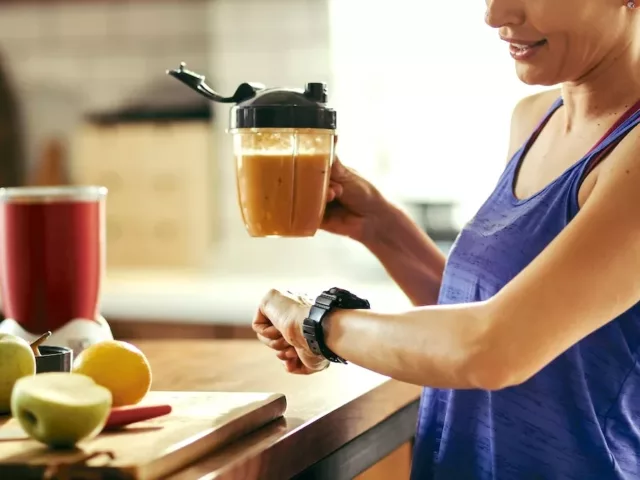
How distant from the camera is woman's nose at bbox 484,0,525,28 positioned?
112 cm

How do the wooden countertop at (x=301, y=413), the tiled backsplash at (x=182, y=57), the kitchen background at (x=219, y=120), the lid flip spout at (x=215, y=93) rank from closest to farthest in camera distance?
the wooden countertop at (x=301, y=413) < the lid flip spout at (x=215, y=93) < the kitchen background at (x=219, y=120) < the tiled backsplash at (x=182, y=57)

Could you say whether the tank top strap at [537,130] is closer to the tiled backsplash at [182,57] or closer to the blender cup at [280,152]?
the blender cup at [280,152]

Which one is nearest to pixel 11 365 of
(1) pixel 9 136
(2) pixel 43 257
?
(2) pixel 43 257

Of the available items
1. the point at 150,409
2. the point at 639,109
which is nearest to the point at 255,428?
the point at 150,409

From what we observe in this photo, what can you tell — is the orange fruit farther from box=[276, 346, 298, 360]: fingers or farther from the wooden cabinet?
the wooden cabinet

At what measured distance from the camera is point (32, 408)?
913 millimetres

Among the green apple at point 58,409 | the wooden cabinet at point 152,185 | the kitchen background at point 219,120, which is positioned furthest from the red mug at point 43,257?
the wooden cabinet at point 152,185

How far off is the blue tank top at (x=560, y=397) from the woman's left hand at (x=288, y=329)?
0.19m

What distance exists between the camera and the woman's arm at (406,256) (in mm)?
1479

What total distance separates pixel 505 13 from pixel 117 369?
0.56m

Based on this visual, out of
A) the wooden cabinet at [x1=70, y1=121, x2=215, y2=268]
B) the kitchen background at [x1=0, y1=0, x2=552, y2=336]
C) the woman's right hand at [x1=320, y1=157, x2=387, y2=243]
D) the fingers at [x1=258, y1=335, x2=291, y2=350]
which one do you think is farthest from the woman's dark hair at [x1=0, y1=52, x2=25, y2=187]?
the fingers at [x1=258, y1=335, x2=291, y2=350]

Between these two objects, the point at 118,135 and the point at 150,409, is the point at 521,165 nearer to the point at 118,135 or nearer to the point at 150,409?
the point at 150,409

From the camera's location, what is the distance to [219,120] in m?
3.53

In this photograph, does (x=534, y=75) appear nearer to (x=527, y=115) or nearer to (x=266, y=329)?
(x=527, y=115)
